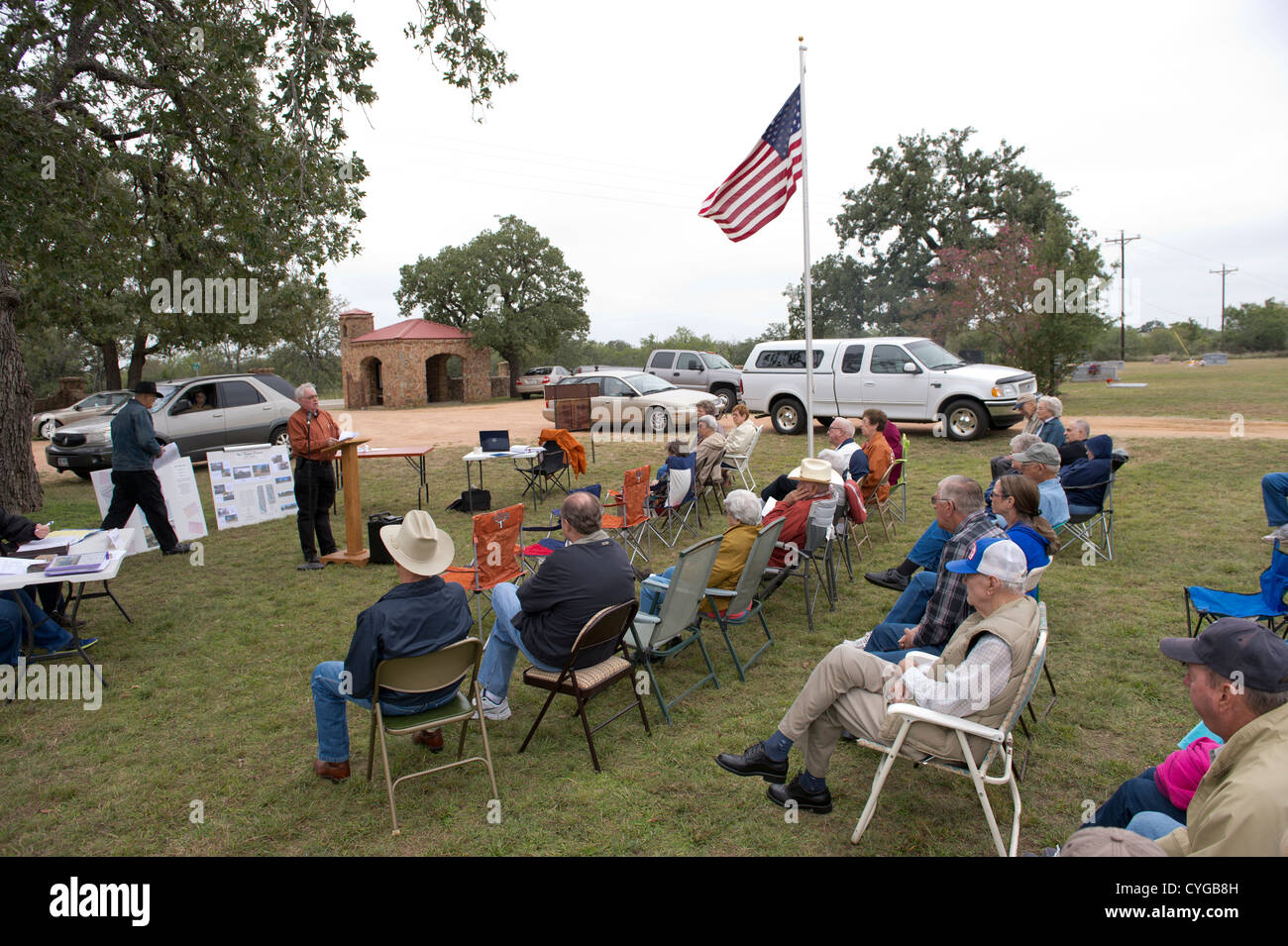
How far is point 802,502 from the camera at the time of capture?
559 centimetres

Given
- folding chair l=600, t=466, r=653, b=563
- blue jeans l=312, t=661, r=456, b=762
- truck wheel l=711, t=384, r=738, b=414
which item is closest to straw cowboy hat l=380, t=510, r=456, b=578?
blue jeans l=312, t=661, r=456, b=762

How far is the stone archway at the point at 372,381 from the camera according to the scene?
33531 millimetres

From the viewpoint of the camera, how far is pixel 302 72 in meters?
7.49

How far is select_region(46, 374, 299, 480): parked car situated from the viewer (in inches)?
516

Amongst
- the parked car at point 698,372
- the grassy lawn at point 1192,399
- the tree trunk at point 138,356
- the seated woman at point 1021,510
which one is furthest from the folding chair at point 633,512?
the tree trunk at point 138,356

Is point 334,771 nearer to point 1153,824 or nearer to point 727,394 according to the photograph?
point 1153,824

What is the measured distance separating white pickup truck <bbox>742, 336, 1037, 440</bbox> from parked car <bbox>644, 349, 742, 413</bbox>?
12.6 feet

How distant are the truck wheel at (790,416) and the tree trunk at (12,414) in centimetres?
1292

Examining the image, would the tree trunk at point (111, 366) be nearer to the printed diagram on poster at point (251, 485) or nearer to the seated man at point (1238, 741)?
the printed diagram on poster at point (251, 485)

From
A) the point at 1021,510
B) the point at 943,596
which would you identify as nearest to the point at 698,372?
the point at 1021,510

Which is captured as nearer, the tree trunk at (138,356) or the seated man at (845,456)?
the seated man at (845,456)

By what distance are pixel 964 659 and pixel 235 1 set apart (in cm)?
978

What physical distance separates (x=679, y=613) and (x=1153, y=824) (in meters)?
2.36
